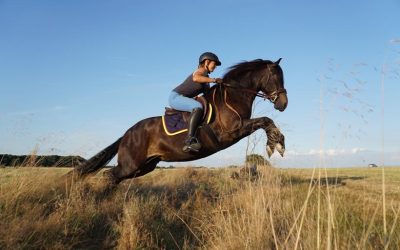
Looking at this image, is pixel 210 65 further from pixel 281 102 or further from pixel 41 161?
pixel 41 161

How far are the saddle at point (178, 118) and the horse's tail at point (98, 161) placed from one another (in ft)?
5.50

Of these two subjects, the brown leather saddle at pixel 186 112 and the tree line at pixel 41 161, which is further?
the brown leather saddle at pixel 186 112

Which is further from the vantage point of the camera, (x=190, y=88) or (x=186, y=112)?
(x=186, y=112)

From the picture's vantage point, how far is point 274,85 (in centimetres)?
781

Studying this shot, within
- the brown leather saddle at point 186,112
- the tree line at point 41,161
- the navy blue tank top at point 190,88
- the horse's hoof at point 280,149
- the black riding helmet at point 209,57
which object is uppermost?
the black riding helmet at point 209,57

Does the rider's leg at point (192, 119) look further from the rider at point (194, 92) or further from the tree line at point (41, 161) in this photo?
the tree line at point (41, 161)

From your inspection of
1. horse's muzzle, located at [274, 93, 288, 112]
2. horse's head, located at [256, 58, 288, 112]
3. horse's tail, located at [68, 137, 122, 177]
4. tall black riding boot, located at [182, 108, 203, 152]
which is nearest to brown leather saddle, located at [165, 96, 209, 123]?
tall black riding boot, located at [182, 108, 203, 152]

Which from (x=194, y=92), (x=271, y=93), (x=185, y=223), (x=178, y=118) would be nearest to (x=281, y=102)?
(x=271, y=93)

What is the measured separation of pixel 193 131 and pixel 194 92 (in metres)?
0.80

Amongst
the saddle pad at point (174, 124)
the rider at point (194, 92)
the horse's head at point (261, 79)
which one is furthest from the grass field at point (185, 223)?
the horse's head at point (261, 79)

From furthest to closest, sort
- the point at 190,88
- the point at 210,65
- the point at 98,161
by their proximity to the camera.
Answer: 1. the point at 98,161
2. the point at 190,88
3. the point at 210,65

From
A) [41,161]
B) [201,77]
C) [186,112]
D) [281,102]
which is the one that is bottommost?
[41,161]

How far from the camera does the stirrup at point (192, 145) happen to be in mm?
→ 7473

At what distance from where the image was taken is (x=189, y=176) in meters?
16.3
